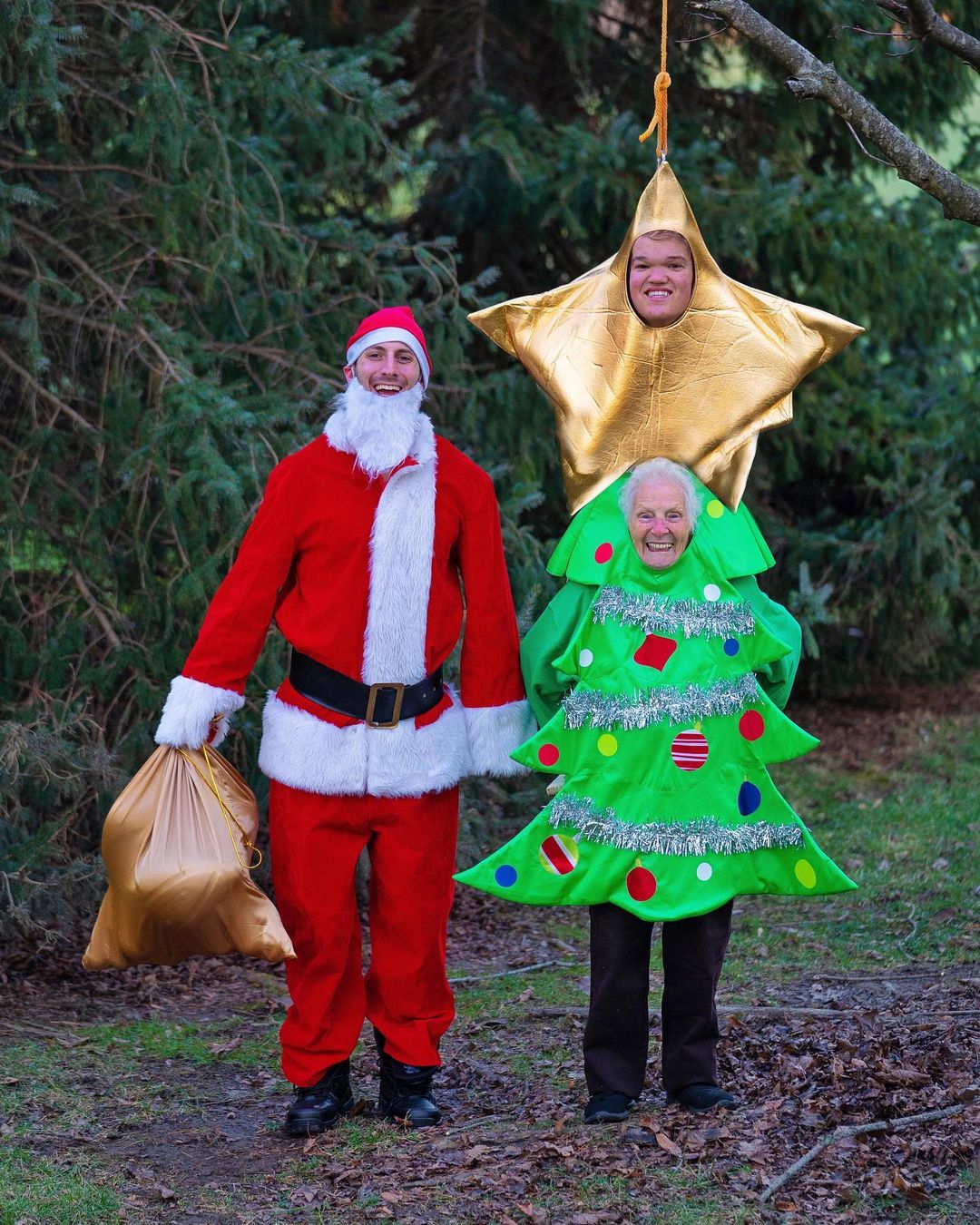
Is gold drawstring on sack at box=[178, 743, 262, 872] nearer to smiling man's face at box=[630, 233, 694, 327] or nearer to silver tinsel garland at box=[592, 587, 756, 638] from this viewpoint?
silver tinsel garland at box=[592, 587, 756, 638]

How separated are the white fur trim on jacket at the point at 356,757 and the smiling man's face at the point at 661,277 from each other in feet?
4.17

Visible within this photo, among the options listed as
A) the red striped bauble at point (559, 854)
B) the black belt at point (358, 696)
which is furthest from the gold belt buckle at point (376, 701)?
the red striped bauble at point (559, 854)

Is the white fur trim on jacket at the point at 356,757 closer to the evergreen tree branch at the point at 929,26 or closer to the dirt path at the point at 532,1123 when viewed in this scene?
the dirt path at the point at 532,1123

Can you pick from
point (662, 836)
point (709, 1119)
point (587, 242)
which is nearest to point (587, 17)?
point (587, 242)

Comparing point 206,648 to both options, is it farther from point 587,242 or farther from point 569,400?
point 587,242

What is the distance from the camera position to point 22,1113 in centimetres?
405

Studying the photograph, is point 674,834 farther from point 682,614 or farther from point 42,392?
point 42,392

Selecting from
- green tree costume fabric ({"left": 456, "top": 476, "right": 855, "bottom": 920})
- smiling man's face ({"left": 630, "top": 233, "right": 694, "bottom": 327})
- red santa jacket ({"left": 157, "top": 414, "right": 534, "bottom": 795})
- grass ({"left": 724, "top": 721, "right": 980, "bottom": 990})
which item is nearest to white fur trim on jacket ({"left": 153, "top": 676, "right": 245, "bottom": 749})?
red santa jacket ({"left": 157, "top": 414, "right": 534, "bottom": 795})

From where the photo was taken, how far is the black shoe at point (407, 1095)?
390 centimetres

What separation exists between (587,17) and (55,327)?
3243 millimetres

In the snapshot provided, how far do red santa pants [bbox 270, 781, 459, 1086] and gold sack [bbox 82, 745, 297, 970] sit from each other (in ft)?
0.44

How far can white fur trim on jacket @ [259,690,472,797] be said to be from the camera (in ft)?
12.3

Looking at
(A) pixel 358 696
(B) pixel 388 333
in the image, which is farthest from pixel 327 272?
(A) pixel 358 696

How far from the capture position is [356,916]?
3.91 meters
